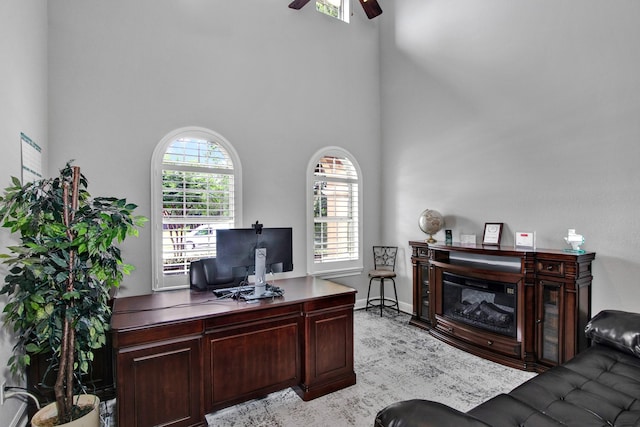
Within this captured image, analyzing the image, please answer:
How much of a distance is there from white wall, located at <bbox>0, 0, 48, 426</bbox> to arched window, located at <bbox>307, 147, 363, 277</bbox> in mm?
2997

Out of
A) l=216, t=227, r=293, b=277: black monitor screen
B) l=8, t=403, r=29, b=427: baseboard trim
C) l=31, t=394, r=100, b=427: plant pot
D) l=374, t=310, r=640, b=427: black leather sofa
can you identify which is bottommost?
l=8, t=403, r=29, b=427: baseboard trim

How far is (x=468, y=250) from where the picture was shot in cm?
358

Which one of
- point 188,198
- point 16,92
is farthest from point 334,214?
point 16,92

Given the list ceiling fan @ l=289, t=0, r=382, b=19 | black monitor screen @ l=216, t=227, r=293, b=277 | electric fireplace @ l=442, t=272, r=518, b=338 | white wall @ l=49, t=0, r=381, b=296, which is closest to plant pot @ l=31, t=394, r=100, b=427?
black monitor screen @ l=216, t=227, r=293, b=277

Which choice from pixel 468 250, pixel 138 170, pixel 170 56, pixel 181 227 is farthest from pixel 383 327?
pixel 170 56

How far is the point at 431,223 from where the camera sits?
14.0 ft

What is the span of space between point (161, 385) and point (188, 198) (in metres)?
2.11

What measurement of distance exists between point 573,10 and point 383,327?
410 centimetres

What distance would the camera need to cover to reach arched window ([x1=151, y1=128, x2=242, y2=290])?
3562 millimetres

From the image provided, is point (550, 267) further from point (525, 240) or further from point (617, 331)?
point (617, 331)

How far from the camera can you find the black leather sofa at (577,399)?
47.4 inches

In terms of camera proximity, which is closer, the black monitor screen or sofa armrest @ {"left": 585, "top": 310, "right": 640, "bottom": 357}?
sofa armrest @ {"left": 585, "top": 310, "right": 640, "bottom": 357}

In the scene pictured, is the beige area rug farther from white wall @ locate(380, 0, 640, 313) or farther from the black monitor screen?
white wall @ locate(380, 0, 640, 313)

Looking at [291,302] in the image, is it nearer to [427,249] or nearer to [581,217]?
[427,249]
